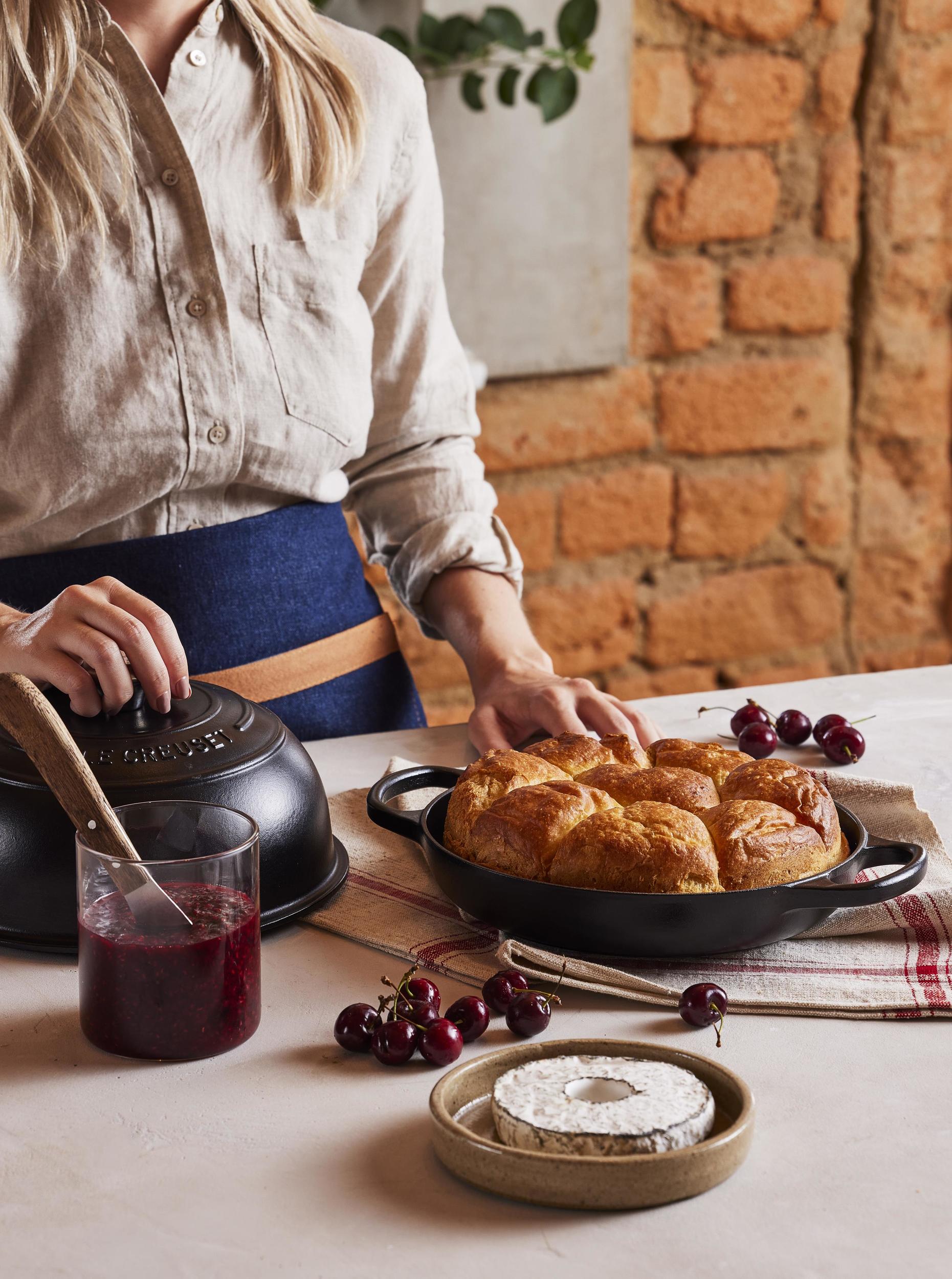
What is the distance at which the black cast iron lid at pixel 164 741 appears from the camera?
75 centimetres

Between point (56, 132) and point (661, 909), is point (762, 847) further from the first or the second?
point (56, 132)

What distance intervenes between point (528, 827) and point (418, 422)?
71 centimetres

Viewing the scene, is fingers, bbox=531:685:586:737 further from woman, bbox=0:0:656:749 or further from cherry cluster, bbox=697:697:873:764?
cherry cluster, bbox=697:697:873:764

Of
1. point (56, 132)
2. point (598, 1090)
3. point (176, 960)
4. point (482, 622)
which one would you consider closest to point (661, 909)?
point (598, 1090)

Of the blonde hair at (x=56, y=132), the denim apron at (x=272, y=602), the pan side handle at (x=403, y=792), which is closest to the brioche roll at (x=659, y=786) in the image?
the pan side handle at (x=403, y=792)

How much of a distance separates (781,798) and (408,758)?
0.41 m

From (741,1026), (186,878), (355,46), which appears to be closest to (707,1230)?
(741,1026)

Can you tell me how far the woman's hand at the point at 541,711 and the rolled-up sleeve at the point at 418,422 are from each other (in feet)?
0.65

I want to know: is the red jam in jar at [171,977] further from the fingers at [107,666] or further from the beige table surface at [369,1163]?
the fingers at [107,666]

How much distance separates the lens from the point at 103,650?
80 centimetres

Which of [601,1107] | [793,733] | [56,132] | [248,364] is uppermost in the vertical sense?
[56,132]

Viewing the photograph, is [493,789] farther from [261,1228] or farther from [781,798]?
[261,1228]

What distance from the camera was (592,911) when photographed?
70 cm

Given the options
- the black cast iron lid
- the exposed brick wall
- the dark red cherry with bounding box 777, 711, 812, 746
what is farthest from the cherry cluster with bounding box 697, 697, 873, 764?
the exposed brick wall
